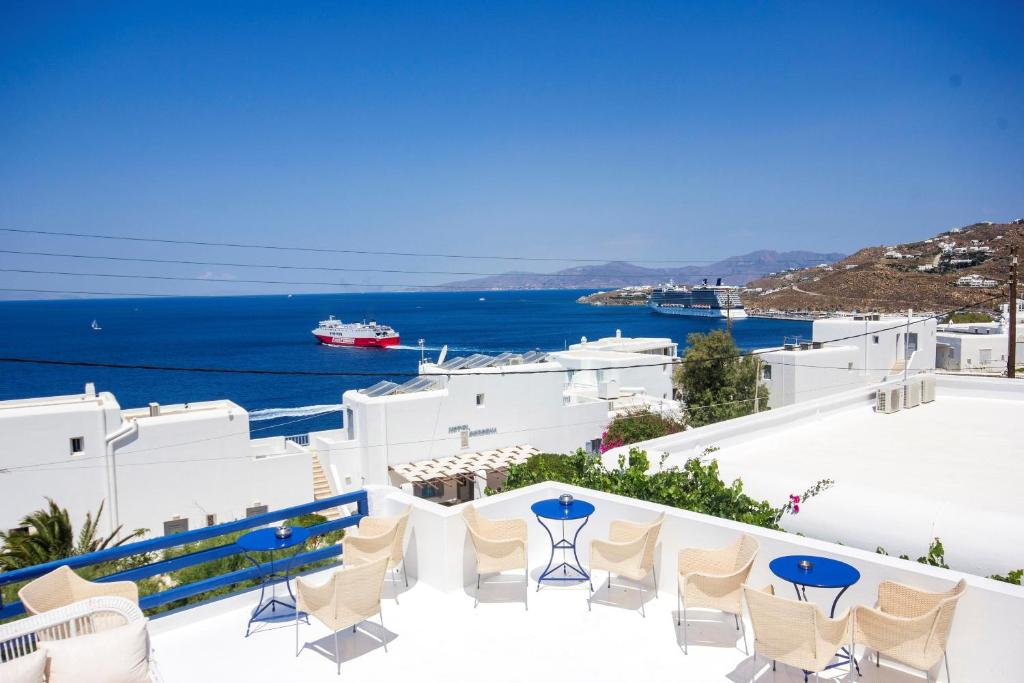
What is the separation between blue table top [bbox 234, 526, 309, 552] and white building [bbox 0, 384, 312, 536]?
1611 cm

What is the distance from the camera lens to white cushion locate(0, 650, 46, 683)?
3.17 metres

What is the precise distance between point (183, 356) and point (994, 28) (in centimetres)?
8732

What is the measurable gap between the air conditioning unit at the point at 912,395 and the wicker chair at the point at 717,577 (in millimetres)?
8493

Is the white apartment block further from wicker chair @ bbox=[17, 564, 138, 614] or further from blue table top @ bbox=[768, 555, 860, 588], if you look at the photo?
wicker chair @ bbox=[17, 564, 138, 614]

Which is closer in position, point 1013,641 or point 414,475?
point 1013,641

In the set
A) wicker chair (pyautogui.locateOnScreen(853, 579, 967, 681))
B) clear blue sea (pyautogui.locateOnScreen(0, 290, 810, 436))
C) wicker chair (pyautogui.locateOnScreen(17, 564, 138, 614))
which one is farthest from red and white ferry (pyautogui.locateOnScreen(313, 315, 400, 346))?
wicker chair (pyautogui.locateOnScreen(853, 579, 967, 681))

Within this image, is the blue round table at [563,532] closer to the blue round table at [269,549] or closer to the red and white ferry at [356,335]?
the blue round table at [269,549]

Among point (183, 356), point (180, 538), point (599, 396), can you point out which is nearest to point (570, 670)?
point (180, 538)

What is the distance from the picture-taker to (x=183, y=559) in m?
5.04

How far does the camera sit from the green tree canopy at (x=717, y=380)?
28.6 m

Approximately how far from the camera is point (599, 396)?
1182 inches

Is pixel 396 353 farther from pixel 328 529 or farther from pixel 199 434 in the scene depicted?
pixel 328 529

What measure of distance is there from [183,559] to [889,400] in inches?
428

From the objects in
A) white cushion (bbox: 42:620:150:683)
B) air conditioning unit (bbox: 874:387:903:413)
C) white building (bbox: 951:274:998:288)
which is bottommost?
air conditioning unit (bbox: 874:387:903:413)
